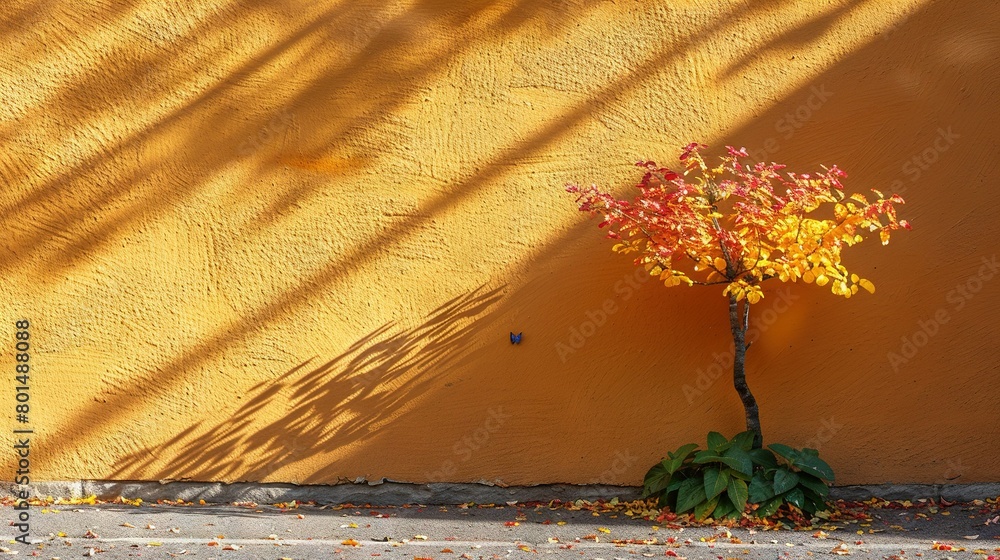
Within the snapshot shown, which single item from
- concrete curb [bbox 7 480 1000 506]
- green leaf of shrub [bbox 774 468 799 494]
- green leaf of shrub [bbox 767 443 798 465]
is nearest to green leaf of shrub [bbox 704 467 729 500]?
green leaf of shrub [bbox 774 468 799 494]

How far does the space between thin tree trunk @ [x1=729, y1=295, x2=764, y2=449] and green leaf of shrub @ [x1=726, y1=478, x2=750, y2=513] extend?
0.93 ft

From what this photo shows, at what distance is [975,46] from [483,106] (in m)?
2.76

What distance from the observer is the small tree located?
4.34m

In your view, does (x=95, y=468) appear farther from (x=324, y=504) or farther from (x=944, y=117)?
(x=944, y=117)

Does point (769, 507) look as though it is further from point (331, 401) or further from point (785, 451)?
point (331, 401)

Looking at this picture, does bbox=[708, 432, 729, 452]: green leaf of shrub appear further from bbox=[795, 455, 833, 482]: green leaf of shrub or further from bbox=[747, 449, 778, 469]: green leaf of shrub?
bbox=[795, 455, 833, 482]: green leaf of shrub


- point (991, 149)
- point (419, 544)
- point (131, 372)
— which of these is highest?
point (991, 149)

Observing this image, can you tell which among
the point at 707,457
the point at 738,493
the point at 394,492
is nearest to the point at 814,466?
the point at 738,493

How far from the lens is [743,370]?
4641mm

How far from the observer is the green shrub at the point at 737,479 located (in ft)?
14.5

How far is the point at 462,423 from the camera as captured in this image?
4844mm

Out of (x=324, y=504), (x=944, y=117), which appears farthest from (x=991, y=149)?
(x=324, y=504)

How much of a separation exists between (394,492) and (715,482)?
173 cm

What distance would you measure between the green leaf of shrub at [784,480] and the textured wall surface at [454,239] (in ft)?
1.36
